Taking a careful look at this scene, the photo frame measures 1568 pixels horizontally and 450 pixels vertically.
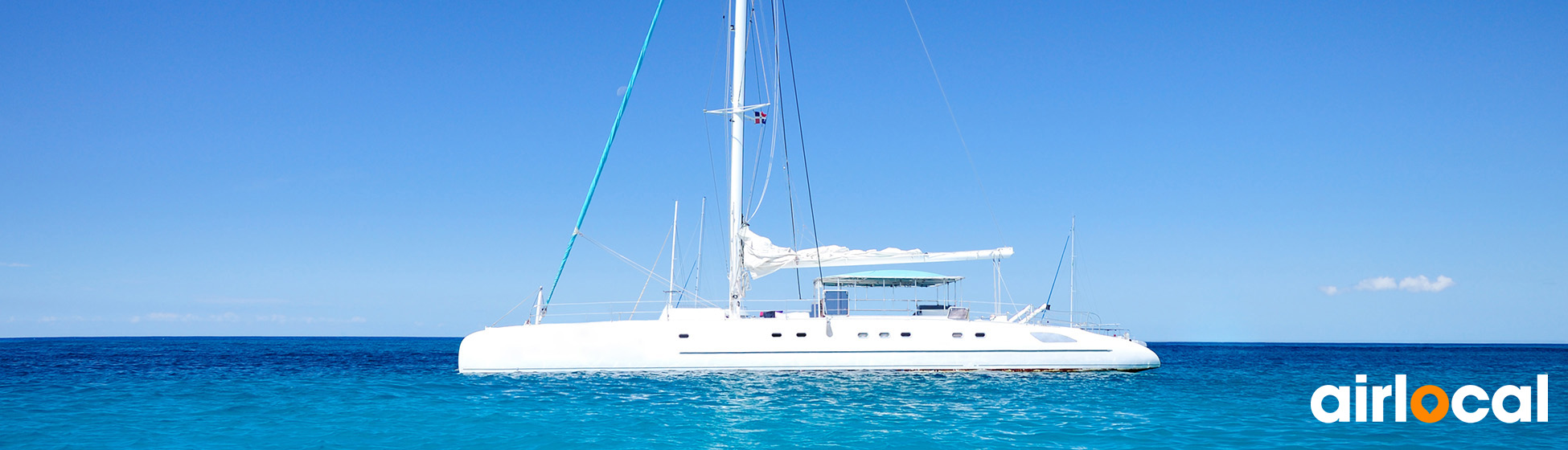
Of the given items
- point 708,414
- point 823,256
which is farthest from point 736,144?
point 708,414

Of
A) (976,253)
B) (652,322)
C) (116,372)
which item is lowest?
(116,372)

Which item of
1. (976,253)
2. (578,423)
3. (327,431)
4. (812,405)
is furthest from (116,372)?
(976,253)

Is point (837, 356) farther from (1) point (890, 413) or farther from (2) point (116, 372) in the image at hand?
(2) point (116, 372)

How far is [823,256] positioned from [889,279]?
1.93 metres

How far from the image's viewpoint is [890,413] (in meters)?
14.4

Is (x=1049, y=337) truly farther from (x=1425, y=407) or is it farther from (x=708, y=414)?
(x=708, y=414)

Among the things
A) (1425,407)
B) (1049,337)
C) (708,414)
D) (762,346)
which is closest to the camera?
(708,414)

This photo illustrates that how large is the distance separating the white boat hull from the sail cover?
4.97 feet

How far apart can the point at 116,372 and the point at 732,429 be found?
73.5 ft

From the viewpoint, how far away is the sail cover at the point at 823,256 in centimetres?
2281

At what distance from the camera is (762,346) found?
21.6 metres

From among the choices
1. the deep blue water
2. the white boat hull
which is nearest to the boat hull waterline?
the white boat hull

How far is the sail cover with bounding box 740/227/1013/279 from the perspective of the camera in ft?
74.8

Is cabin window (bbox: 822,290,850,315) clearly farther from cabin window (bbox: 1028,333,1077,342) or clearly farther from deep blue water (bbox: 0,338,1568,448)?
cabin window (bbox: 1028,333,1077,342)
